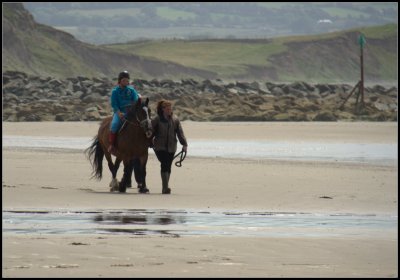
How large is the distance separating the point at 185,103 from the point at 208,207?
126ft

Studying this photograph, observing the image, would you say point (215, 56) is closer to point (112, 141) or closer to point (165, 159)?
point (112, 141)

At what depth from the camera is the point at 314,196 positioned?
698 inches

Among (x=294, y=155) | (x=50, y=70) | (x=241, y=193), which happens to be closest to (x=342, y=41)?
(x=50, y=70)

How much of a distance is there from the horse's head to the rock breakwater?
90.1ft

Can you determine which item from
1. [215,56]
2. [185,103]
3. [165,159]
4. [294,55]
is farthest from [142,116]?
[215,56]

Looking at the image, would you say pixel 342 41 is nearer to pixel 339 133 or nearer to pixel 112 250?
pixel 339 133

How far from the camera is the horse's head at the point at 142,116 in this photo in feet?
59.0

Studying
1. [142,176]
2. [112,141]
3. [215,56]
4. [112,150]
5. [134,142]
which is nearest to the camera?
[142,176]

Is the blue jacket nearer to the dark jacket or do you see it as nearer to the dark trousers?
the dark jacket

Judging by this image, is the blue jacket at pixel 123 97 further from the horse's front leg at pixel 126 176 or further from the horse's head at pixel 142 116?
the horse's front leg at pixel 126 176

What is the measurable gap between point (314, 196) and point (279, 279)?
797 cm

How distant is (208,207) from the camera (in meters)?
15.9

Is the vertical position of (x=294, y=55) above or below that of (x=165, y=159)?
above

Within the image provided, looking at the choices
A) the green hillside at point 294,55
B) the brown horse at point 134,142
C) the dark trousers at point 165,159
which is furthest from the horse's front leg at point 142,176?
the green hillside at point 294,55
